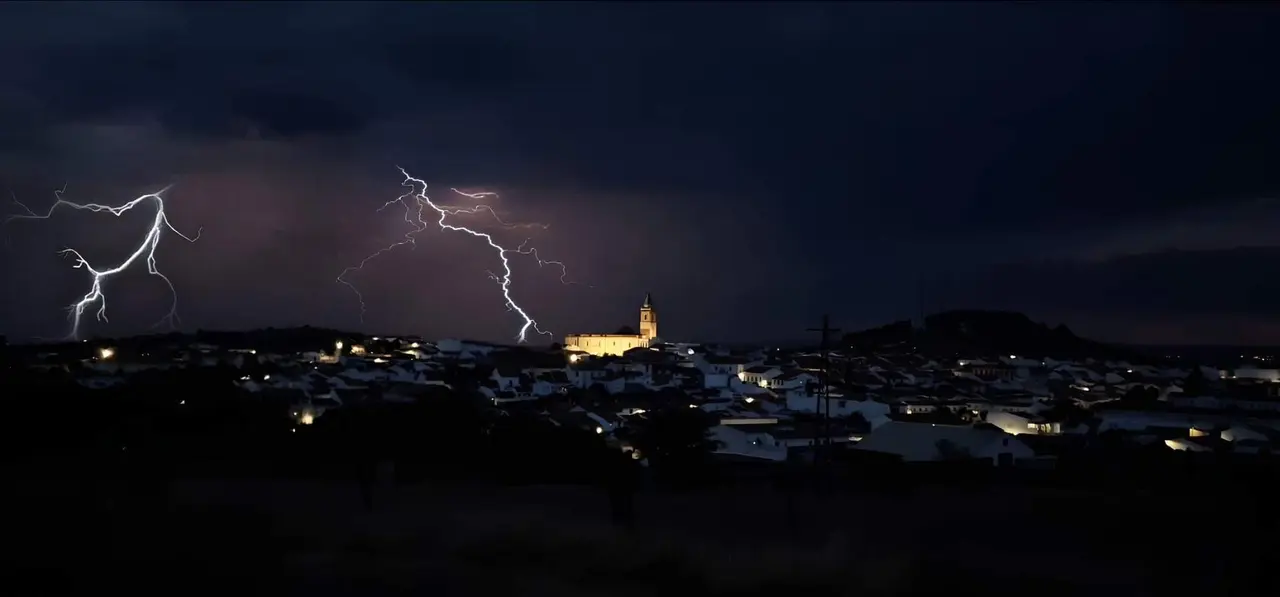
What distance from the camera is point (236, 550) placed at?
12.4m

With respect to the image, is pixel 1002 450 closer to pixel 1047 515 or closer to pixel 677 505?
pixel 1047 515

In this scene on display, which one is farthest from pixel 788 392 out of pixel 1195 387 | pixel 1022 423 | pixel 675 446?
pixel 675 446

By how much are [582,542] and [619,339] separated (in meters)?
71.3

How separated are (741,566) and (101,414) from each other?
13.5 m

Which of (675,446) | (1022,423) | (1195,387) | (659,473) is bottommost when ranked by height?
(659,473)

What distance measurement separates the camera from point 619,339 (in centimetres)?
8412

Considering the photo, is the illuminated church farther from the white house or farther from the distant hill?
the white house

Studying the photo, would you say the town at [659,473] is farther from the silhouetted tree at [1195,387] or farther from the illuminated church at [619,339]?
the illuminated church at [619,339]

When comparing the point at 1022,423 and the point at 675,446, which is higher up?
the point at 675,446

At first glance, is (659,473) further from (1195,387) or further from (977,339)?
(977,339)

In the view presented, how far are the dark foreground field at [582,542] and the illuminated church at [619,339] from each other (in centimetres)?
6300

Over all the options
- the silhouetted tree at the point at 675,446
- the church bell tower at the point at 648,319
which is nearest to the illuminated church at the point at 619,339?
the church bell tower at the point at 648,319

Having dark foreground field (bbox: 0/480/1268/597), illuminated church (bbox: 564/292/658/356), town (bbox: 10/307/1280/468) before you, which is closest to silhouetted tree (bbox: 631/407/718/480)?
dark foreground field (bbox: 0/480/1268/597)

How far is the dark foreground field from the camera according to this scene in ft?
35.8
